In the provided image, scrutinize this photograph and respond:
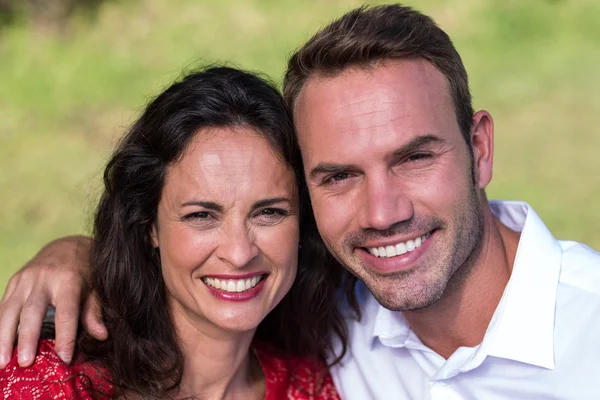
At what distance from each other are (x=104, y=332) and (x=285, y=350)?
77 centimetres

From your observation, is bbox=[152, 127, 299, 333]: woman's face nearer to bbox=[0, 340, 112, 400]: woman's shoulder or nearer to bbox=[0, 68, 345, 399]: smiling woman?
bbox=[0, 68, 345, 399]: smiling woman

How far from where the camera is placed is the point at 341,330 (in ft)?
10.4

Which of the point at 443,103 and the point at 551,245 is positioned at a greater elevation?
the point at 443,103

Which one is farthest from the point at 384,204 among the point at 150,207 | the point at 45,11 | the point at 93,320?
the point at 45,11

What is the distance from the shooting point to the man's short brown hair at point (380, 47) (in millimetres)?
2654

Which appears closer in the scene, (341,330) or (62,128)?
(341,330)

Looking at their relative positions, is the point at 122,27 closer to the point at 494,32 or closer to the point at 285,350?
the point at 494,32

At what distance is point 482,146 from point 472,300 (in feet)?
1.76

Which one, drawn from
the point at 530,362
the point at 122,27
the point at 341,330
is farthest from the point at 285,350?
the point at 122,27

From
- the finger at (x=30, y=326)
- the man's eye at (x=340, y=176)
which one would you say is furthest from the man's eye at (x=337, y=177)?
the finger at (x=30, y=326)

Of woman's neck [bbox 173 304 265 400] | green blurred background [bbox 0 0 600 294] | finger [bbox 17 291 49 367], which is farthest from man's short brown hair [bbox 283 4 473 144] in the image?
green blurred background [bbox 0 0 600 294]

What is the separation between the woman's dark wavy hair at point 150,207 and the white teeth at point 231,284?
1.05 ft

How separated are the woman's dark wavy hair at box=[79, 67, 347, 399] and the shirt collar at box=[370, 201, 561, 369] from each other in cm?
77

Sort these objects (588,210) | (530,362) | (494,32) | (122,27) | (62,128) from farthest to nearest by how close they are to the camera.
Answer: (122,27), (494,32), (62,128), (588,210), (530,362)
